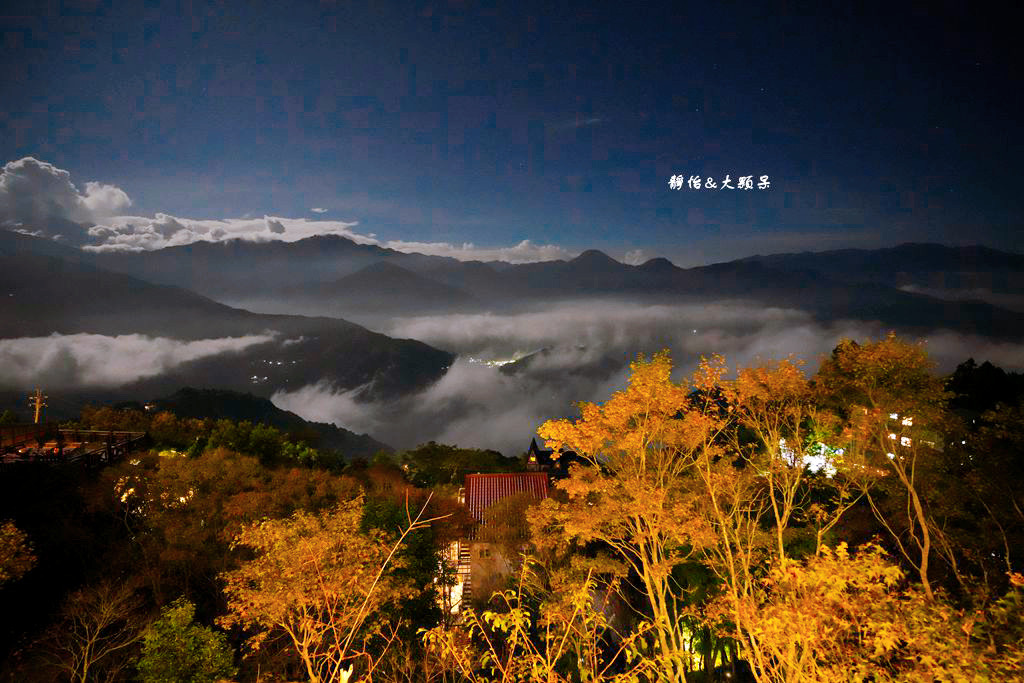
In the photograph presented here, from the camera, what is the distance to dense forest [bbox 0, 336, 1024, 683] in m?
9.22

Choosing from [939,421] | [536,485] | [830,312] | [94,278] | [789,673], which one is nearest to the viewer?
[789,673]

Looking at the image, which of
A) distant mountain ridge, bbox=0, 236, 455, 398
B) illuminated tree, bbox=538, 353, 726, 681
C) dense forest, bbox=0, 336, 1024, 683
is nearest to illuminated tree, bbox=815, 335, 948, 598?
dense forest, bbox=0, 336, 1024, 683

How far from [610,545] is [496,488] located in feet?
34.6

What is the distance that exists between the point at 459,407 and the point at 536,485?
119m

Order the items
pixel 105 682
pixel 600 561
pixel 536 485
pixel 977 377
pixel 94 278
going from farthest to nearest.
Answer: pixel 94 278 → pixel 977 377 → pixel 536 485 → pixel 600 561 → pixel 105 682

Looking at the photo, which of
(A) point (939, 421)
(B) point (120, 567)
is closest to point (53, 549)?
(B) point (120, 567)

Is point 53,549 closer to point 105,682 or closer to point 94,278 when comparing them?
point 105,682

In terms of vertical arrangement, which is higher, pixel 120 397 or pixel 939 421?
pixel 939 421

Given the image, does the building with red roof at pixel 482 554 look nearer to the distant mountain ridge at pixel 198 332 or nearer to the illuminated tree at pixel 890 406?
the illuminated tree at pixel 890 406

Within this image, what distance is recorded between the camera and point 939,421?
13539mm

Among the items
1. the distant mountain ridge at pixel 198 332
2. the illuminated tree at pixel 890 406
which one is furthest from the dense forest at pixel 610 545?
the distant mountain ridge at pixel 198 332

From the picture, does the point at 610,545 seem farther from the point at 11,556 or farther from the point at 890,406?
the point at 11,556

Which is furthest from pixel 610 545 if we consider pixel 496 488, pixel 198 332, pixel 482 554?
pixel 198 332

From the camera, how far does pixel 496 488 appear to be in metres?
25.2
